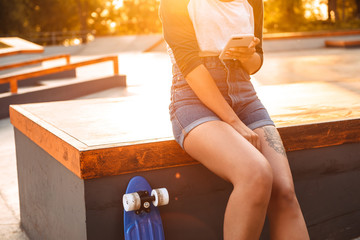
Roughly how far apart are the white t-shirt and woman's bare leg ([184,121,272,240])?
45cm

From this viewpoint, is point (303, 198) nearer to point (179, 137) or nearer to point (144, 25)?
point (179, 137)

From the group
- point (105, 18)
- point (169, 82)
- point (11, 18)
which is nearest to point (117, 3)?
point (105, 18)

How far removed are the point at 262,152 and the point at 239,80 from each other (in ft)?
1.39

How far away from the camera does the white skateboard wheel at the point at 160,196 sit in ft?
7.49

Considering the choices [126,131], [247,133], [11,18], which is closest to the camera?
[247,133]

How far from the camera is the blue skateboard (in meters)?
2.27

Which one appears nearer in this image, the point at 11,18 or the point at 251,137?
the point at 251,137

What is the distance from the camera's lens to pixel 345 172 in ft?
9.97

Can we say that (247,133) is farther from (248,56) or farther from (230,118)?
(248,56)

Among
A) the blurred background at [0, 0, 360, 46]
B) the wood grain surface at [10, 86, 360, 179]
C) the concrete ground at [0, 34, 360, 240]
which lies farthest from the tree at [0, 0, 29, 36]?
the wood grain surface at [10, 86, 360, 179]

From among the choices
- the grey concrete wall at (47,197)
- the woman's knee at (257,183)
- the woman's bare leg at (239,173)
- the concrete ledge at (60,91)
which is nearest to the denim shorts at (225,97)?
the woman's bare leg at (239,173)

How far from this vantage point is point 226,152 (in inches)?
80.5

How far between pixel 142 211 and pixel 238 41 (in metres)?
0.97

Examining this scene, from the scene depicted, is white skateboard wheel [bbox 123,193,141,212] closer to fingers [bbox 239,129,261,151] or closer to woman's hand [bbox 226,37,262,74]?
fingers [bbox 239,129,261,151]
